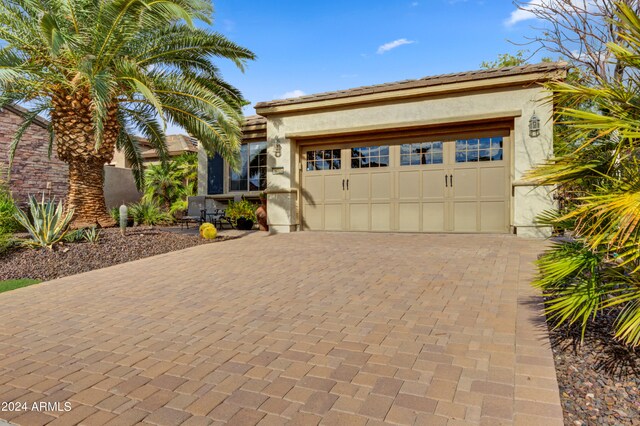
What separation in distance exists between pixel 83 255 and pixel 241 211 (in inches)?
261

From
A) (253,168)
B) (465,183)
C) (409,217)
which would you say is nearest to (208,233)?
(253,168)

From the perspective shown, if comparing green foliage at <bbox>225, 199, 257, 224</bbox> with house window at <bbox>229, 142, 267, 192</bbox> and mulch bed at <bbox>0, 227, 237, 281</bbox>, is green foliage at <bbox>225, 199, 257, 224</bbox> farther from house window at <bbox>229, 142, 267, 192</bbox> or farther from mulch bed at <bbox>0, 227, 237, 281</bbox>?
mulch bed at <bbox>0, 227, 237, 281</bbox>

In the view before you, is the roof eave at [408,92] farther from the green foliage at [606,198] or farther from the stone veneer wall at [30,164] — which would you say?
the stone veneer wall at [30,164]

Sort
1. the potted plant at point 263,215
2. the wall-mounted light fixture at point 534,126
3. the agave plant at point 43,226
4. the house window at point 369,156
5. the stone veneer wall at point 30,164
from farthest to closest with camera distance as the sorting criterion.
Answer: the stone veneer wall at point 30,164
the potted plant at point 263,215
the house window at point 369,156
the wall-mounted light fixture at point 534,126
the agave plant at point 43,226

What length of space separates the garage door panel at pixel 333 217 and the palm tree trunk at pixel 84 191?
641 centimetres

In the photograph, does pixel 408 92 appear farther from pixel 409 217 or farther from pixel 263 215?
pixel 263 215

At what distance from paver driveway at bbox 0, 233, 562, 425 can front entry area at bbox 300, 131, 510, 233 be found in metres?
3.97

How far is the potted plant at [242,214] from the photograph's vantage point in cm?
1376

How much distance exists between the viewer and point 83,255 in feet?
25.5

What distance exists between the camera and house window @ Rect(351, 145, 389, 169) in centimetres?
1134

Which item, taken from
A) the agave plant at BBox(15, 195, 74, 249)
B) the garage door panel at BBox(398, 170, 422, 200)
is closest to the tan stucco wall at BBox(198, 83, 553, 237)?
the garage door panel at BBox(398, 170, 422, 200)

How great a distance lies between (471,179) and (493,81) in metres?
2.44

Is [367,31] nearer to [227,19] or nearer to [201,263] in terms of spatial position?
[227,19]

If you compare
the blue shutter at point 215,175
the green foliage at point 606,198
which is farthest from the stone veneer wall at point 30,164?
the green foliage at point 606,198
